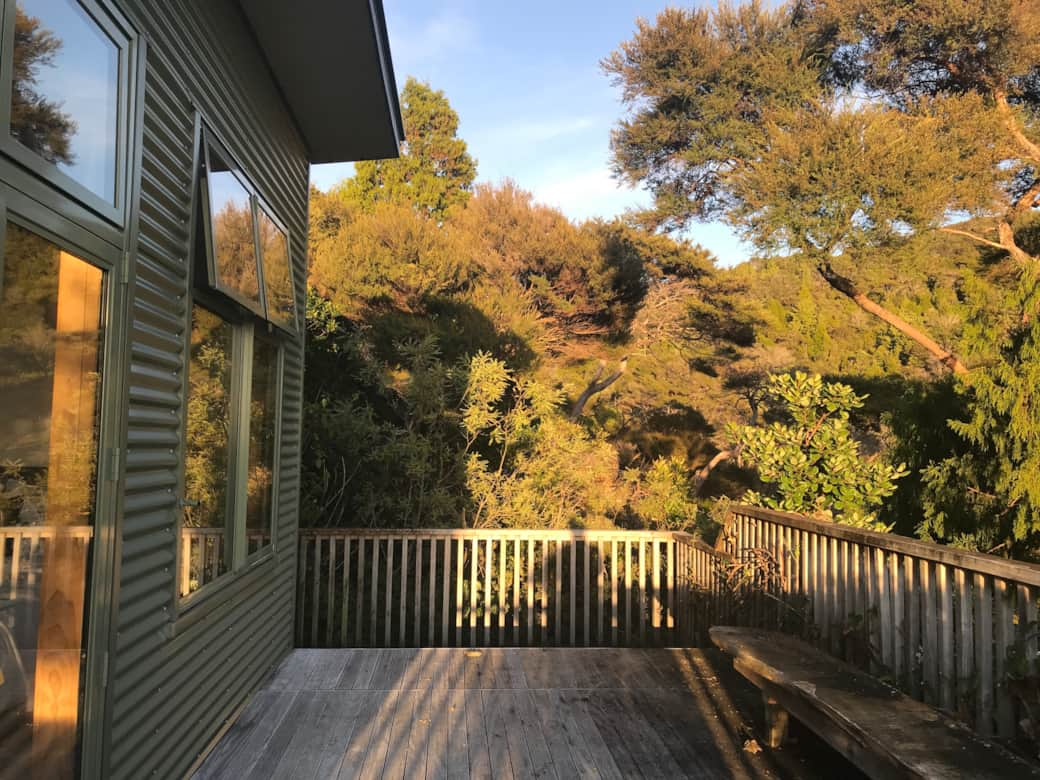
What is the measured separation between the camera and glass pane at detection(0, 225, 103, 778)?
5.31 feet

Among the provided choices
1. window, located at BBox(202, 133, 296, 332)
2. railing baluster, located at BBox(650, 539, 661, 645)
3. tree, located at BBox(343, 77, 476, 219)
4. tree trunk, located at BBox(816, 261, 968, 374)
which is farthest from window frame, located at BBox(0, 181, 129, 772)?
tree, located at BBox(343, 77, 476, 219)

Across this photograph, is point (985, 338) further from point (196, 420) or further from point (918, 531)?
point (196, 420)

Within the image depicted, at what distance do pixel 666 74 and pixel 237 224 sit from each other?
10582 mm

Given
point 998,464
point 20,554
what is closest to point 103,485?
point 20,554

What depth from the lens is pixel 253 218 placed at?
3.59 m

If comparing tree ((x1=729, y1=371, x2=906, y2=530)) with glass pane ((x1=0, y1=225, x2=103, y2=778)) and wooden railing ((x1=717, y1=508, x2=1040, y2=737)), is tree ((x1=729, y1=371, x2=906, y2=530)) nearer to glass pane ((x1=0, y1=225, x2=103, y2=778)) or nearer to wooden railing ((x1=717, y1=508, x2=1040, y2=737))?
wooden railing ((x1=717, y1=508, x2=1040, y2=737))

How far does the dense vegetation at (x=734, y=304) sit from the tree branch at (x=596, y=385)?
0.22 ft

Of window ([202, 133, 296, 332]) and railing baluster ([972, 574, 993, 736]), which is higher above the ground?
window ([202, 133, 296, 332])

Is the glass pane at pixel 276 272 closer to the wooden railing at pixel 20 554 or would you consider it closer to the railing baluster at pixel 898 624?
the wooden railing at pixel 20 554

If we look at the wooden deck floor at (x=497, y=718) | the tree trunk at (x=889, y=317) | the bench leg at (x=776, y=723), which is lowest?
the wooden deck floor at (x=497, y=718)

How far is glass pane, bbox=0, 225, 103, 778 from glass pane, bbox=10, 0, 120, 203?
0.26m

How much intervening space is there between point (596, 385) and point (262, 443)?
9.63m

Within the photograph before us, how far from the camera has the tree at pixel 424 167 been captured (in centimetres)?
1519

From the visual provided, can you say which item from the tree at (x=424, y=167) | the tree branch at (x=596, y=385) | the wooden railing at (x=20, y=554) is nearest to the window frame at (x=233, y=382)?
the wooden railing at (x=20, y=554)
